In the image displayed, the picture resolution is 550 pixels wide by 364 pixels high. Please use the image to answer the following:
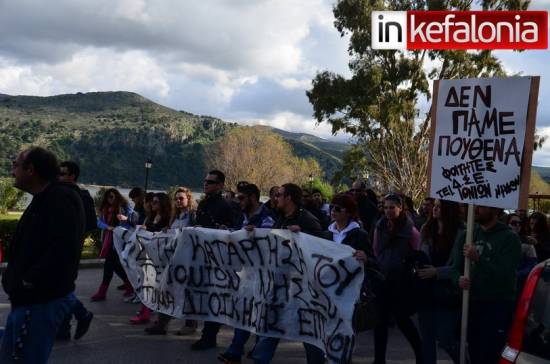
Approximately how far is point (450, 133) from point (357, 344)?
2.78 meters

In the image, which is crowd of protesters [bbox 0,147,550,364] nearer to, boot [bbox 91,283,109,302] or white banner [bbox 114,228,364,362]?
white banner [bbox 114,228,364,362]

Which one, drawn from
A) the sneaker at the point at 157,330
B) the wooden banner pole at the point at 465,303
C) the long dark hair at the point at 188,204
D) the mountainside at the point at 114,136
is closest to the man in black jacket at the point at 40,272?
the wooden banner pole at the point at 465,303

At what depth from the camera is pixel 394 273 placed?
5.11 m

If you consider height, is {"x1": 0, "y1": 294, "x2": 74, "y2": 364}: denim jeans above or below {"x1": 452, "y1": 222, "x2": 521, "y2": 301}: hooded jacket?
below

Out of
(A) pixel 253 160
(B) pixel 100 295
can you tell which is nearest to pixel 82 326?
(B) pixel 100 295

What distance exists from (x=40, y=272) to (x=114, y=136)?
411ft

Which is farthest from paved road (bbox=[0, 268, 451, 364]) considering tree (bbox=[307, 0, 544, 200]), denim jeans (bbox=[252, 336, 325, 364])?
tree (bbox=[307, 0, 544, 200])

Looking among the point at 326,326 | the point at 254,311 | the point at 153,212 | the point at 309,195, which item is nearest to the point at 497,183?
the point at 326,326

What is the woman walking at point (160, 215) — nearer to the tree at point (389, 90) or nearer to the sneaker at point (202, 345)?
the sneaker at point (202, 345)

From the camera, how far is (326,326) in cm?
465

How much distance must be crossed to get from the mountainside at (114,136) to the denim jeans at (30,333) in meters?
86.2

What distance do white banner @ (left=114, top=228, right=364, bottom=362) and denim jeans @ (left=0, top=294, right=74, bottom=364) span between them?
207cm

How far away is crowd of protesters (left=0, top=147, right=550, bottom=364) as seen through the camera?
331 cm

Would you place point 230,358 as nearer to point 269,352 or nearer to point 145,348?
point 269,352
